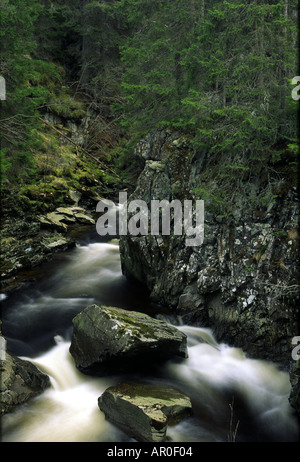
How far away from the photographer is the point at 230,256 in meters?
7.27

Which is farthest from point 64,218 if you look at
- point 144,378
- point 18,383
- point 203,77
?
point 144,378

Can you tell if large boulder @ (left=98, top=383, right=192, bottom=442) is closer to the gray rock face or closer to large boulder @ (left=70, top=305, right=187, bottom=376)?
large boulder @ (left=70, top=305, right=187, bottom=376)

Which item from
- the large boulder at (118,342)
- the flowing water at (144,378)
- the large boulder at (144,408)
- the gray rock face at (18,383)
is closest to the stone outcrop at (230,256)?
the flowing water at (144,378)

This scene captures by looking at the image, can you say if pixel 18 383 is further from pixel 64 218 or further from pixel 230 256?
pixel 64 218

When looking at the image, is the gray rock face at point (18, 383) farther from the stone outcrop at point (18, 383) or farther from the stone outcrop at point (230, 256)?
the stone outcrop at point (230, 256)

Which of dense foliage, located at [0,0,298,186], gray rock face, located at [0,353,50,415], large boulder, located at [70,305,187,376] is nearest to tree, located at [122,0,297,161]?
dense foliage, located at [0,0,298,186]

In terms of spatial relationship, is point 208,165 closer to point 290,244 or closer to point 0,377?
point 290,244

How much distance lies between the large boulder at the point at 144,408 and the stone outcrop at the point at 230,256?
219 cm

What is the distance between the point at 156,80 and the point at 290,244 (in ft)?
23.1

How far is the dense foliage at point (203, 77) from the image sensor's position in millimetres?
6969

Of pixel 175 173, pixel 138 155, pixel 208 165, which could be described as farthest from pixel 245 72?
pixel 138 155

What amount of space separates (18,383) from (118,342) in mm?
1945

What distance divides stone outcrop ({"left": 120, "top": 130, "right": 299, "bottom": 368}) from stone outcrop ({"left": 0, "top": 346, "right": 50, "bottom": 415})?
3709mm

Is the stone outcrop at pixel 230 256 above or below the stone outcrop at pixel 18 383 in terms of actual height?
above
